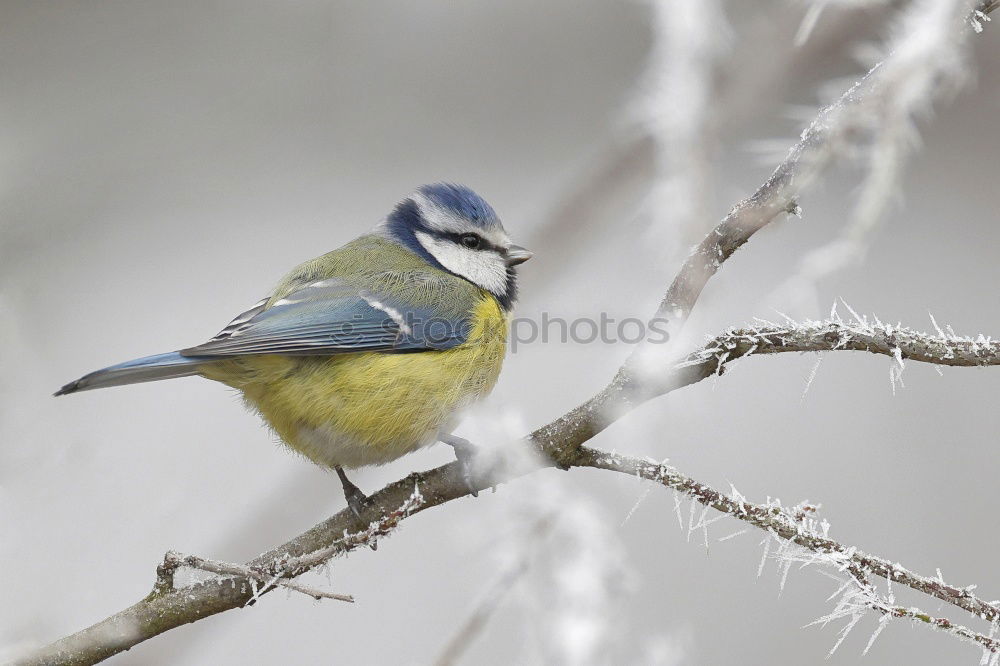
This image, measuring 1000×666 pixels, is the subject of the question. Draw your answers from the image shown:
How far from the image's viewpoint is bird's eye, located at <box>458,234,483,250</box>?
238 cm

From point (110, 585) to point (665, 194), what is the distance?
127 centimetres

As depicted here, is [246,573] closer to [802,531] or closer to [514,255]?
[802,531]

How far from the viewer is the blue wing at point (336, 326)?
1874 millimetres

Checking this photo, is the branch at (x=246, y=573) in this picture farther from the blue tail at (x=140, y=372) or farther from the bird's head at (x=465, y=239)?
the bird's head at (x=465, y=239)

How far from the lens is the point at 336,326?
2.00 metres

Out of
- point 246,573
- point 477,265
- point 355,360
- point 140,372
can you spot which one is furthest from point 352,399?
point 246,573

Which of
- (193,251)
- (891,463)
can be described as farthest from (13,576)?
(891,463)

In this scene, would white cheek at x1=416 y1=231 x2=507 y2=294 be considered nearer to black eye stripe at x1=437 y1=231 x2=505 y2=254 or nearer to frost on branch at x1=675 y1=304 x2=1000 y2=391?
black eye stripe at x1=437 y1=231 x2=505 y2=254

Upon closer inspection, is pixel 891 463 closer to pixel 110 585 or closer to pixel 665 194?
pixel 665 194

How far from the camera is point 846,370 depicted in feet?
8.57

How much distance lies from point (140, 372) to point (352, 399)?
1.35 ft

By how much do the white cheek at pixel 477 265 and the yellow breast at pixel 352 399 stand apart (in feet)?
1.40

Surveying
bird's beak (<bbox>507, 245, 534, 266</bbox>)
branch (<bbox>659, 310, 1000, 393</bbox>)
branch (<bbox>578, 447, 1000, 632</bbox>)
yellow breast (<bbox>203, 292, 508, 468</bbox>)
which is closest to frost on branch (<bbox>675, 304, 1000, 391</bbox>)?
branch (<bbox>659, 310, 1000, 393</bbox>)

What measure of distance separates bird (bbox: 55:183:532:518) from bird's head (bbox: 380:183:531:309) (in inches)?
3.8
